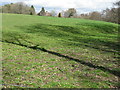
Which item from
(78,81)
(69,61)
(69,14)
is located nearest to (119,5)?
(69,61)

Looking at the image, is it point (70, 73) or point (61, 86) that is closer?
point (61, 86)

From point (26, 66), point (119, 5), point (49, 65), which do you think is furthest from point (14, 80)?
point (119, 5)

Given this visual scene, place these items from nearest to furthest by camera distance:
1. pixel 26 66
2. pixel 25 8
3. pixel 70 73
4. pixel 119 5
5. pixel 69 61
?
pixel 70 73 < pixel 26 66 < pixel 69 61 < pixel 119 5 < pixel 25 8

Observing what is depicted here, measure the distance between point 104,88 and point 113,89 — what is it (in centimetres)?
33

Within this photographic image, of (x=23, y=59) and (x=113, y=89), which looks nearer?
(x=113, y=89)

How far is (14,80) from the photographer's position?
6.03m

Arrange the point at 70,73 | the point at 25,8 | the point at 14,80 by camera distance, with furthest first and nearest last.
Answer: the point at 25,8 → the point at 70,73 → the point at 14,80

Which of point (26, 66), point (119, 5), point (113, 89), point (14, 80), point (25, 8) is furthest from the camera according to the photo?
point (25, 8)

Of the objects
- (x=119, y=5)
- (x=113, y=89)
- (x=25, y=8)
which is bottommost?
(x=113, y=89)

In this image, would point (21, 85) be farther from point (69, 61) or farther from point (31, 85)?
point (69, 61)

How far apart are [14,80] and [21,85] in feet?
1.81

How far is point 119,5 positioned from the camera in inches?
1329

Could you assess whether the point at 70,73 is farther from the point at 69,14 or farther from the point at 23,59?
the point at 69,14

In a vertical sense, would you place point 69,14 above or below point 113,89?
above
